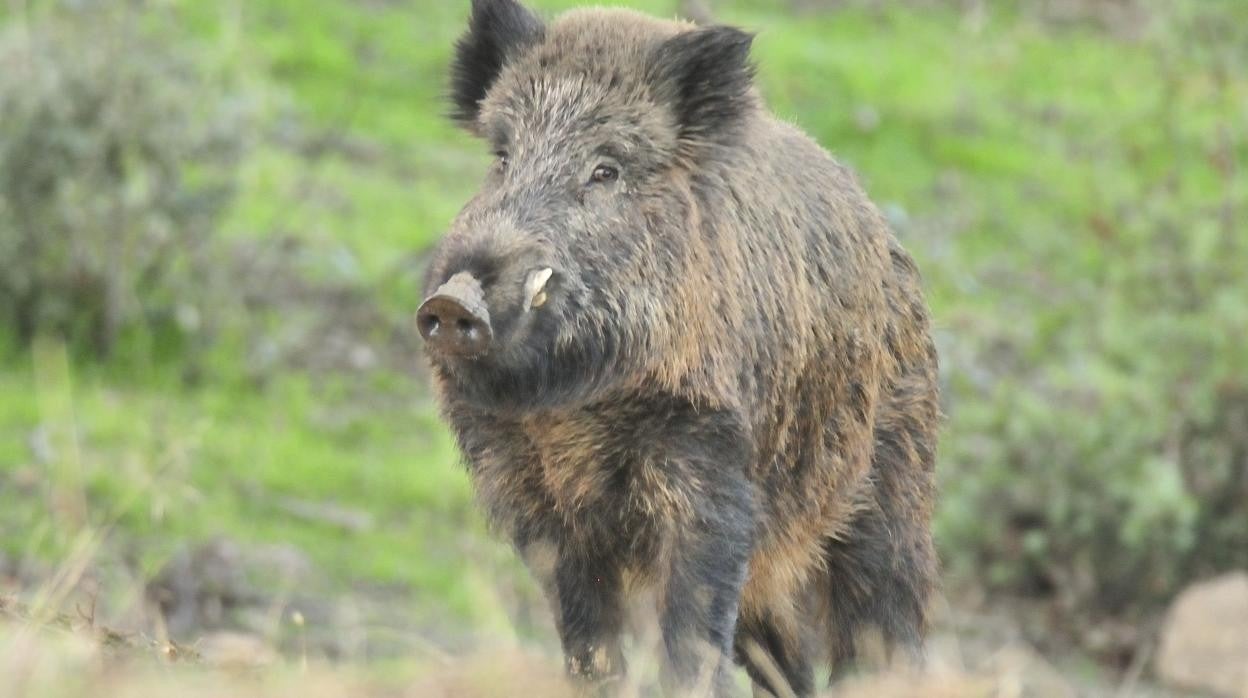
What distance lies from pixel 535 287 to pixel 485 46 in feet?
3.40

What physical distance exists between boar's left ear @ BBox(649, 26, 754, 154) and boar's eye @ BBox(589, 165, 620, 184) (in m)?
0.26

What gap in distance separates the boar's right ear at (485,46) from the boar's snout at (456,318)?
1110 millimetres

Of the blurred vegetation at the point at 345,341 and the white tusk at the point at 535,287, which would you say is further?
the blurred vegetation at the point at 345,341

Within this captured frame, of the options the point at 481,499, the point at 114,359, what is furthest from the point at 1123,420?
the point at 481,499

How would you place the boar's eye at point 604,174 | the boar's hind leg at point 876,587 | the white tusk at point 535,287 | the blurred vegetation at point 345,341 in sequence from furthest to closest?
1. the blurred vegetation at point 345,341
2. the boar's hind leg at point 876,587
3. the boar's eye at point 604,174
4. the white tusk at point 535,287

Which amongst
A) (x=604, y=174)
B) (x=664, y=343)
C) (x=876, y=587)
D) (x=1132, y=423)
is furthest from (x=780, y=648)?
(x=1132, y=423)

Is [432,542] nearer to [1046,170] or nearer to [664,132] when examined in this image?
[664,132]

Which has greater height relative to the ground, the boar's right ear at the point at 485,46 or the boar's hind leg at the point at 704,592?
the boar's right ear at the point at 485,46

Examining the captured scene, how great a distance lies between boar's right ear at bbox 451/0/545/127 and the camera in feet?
20.4

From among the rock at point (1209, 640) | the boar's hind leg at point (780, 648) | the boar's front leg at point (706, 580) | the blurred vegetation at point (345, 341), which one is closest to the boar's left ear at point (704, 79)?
the boar's front leg at point (706, 580)

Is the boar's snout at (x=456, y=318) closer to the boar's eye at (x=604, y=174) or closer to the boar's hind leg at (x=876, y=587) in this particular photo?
the boar's eye at (x=604, y=174)

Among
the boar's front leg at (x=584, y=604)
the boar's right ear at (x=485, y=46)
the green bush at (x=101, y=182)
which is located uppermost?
the boar's right ear at (x=485, y=46)

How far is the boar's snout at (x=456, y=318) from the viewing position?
5266 millimetres

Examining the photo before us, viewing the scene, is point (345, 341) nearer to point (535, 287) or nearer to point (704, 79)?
point (704, 79)
